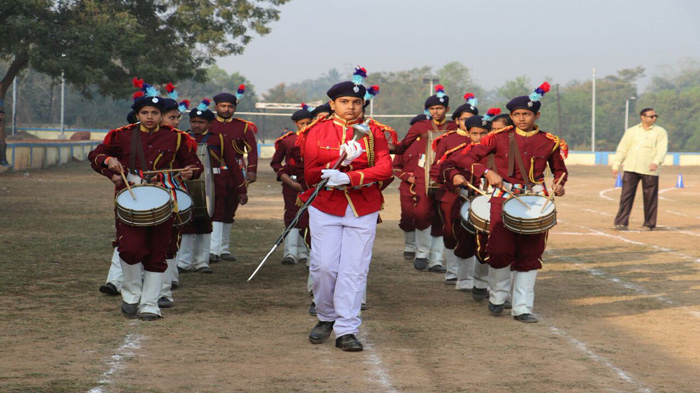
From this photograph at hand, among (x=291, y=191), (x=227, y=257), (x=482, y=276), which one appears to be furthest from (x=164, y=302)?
(x=291, y=191)

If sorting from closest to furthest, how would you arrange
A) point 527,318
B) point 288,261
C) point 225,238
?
point 527,318 → point 288,261 → point 225,238

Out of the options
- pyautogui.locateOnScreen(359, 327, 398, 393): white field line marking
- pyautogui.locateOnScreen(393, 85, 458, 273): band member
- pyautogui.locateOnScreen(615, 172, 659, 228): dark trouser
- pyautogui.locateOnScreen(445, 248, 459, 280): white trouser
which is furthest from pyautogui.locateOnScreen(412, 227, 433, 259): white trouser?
→ pyautogui.locateOnScreen(615, 172, 659, 228): dark trouser

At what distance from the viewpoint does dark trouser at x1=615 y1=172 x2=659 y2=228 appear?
1795cm

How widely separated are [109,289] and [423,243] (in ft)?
14.2

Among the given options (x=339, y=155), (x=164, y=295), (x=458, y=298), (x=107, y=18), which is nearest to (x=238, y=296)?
(x=164, y=295)

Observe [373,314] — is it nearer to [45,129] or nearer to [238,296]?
[238,296]

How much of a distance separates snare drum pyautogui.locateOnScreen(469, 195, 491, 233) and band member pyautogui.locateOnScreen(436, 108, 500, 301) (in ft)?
1.05

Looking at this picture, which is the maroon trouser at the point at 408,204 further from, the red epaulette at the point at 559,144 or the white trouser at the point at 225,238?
Answer: the red epaulette at the point at 559,144

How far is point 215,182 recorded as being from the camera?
12.5 meters

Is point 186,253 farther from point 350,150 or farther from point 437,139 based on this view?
point 350,150

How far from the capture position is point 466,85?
140 metres

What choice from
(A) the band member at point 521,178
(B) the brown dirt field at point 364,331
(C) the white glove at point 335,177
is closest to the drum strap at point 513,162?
(A) the band member at point 521,178

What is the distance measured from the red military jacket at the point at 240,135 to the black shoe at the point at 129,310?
413cm

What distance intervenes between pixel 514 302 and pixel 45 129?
6815 centimetres
